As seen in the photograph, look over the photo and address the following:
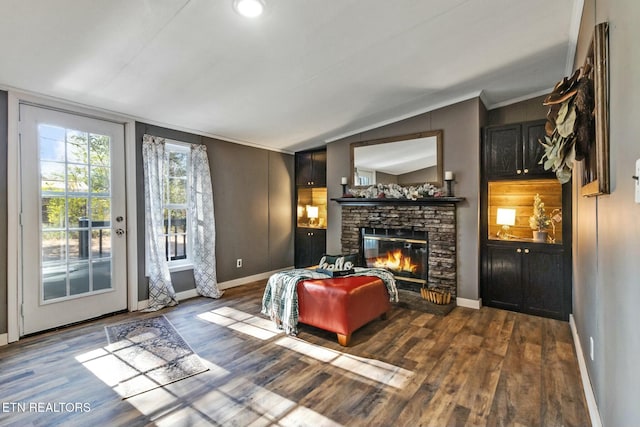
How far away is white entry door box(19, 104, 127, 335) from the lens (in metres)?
2.95

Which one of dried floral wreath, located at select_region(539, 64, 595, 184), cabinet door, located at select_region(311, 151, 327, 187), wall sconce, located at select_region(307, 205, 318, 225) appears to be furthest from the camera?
wall sconce, located at select_region(307, 205, 318, 225)

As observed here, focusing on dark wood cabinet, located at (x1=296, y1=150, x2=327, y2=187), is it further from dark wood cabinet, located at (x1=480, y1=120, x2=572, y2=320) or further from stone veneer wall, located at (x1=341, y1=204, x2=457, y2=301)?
dark wood cabinet, located at (x1=480, y1=120, x2=572, y2=320)

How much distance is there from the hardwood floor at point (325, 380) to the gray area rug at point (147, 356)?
0.08m

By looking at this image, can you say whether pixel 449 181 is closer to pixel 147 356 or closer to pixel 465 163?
pixel 465 163

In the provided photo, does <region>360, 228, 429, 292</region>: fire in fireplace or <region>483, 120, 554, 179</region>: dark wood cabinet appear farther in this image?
<region>360, 228, 429, 292</region>: fire in fireplace

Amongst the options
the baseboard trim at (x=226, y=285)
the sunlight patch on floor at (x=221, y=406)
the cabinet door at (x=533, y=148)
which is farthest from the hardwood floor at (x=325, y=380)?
the cabinet door at (x=533, y=148)

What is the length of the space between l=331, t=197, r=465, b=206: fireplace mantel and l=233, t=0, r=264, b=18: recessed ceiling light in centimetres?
295

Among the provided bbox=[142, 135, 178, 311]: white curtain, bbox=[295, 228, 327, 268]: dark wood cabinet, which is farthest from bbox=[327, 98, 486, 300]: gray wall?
bbox=[142, 135, 178, 311]: white curtain

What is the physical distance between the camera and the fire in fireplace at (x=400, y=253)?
14.1ft

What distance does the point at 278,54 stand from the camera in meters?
2.59

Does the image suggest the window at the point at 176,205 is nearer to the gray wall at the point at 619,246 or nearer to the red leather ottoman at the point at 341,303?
the red leather ottoman at the point at 341,303

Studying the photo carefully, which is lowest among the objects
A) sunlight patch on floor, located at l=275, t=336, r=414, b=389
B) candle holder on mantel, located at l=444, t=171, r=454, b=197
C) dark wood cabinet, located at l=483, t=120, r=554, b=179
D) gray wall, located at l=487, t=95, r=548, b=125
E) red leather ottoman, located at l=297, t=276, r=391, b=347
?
sunlight patch on floor, located at l=275, t=336, r=414, b=389

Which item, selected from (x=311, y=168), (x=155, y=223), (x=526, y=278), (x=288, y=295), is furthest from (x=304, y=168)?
(x=526, y=278)

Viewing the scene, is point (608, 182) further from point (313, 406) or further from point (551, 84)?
point (551, 84)
